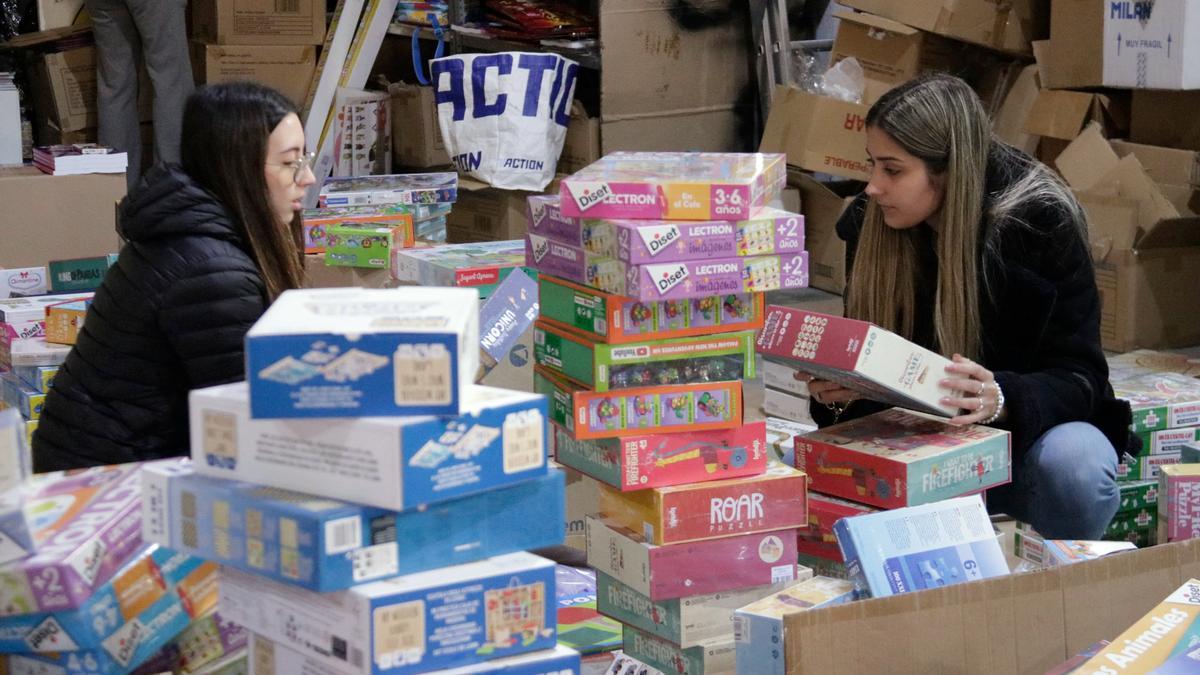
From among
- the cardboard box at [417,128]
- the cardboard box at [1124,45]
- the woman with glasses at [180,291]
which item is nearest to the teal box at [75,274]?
the woman with glasses at [180,291]

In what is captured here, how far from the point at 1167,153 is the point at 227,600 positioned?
322cm

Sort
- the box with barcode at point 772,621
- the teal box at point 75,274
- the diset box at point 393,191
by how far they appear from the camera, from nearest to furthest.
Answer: the box with barcode at point 772,621
the teal box at point 75,274
the diset box at point 393,191

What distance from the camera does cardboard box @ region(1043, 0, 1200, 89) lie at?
387cm

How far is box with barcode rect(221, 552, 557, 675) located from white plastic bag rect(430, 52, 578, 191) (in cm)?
342

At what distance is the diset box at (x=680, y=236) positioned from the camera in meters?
2.27

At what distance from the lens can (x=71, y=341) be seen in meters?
3.32

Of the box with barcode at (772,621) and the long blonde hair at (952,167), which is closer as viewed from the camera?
the box with barcode at (772,621)

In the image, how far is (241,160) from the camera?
247 centimetres

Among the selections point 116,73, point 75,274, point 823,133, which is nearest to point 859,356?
point 75,274

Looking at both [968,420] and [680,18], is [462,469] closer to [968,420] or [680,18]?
[968,420]

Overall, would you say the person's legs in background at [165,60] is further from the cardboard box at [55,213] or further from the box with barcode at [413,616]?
the box with barcode at [413,616]

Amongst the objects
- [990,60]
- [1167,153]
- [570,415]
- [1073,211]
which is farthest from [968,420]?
[990,60]

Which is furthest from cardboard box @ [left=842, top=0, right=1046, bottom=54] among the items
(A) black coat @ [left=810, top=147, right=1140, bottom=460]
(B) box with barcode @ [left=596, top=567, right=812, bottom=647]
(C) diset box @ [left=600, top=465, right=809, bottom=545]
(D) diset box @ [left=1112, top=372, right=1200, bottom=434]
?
(B) box with barcode @ [left=596, top=567, right=812, bottom=647]

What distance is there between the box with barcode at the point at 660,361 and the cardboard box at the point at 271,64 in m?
4.12
